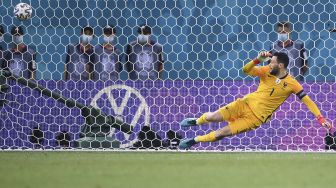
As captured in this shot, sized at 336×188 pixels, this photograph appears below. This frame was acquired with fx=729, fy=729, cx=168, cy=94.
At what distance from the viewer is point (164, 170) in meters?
5.55

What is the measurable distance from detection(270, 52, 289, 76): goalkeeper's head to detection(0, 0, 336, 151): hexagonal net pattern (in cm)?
163

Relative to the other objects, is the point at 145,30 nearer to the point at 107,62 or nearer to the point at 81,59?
the point at 107,62

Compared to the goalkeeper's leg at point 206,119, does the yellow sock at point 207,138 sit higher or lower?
lower

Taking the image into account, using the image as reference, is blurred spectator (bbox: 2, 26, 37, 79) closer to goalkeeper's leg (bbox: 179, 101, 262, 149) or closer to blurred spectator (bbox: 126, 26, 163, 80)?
blurred spectator (bbox: 126, 26, 163, 80)

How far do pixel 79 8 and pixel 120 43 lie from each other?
32.8 inches

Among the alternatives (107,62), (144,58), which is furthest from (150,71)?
(107,62)

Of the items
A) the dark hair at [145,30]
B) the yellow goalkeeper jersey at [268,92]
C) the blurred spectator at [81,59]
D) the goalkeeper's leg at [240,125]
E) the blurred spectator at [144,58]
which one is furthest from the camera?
the dark hair at [145,30]

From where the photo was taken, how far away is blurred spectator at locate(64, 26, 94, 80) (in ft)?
31.4

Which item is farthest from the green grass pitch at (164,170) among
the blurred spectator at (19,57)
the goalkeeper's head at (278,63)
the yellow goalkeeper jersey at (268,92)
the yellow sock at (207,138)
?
the blurred spectator at (19,57)

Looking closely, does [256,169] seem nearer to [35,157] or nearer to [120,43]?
[35,157]

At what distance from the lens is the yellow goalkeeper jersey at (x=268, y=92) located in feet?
23.7

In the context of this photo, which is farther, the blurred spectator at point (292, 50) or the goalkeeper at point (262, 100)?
the blurred spectator at point (292, 50)

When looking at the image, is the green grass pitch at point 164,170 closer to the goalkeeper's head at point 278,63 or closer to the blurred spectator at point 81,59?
the goalkeeper's head at point 278,63

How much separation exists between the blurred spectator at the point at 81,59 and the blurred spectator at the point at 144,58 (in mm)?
523
